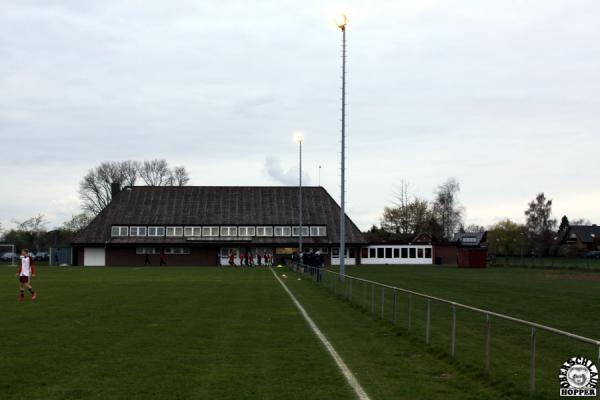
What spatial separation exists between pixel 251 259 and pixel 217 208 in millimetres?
11985

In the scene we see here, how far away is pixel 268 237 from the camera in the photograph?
280 ft

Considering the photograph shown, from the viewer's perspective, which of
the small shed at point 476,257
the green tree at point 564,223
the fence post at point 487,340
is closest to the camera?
the fence post at point 487,340

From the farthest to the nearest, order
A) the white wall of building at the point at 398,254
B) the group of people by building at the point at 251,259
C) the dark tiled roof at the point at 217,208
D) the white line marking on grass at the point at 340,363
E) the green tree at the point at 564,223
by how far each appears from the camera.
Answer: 1. the green tree at the point at 564,223
2. the white wall of building at the point at 398,254
3. the dark tiled roof at the point at 217,208
4. the group of people by building at the point at 251,259
5. the white line marking on grass at the point at 340,363

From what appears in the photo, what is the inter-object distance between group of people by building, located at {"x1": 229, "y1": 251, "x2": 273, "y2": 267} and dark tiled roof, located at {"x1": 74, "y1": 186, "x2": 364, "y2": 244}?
9.53 feet

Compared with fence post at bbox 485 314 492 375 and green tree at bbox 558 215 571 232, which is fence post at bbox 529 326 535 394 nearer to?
fence post at bbox 485 314 492 375

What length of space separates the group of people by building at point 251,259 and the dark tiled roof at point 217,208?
2.90 meters

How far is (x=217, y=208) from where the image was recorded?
88.6 meters

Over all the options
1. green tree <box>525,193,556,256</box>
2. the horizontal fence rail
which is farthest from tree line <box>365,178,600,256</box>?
the horizontal fence rail

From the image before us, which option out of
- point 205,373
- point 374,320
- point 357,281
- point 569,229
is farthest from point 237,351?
point 569,229

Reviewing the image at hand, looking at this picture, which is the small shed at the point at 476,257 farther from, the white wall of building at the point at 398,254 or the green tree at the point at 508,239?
the green tree at the point at 508,239

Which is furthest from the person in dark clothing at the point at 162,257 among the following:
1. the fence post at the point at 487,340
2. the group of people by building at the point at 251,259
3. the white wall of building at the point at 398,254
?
the fence post at the point at 487,340

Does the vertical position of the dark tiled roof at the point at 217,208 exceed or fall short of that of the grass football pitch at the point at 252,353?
it exceeds it

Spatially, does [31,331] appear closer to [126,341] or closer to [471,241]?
[126,341]

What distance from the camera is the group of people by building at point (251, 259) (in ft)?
257
